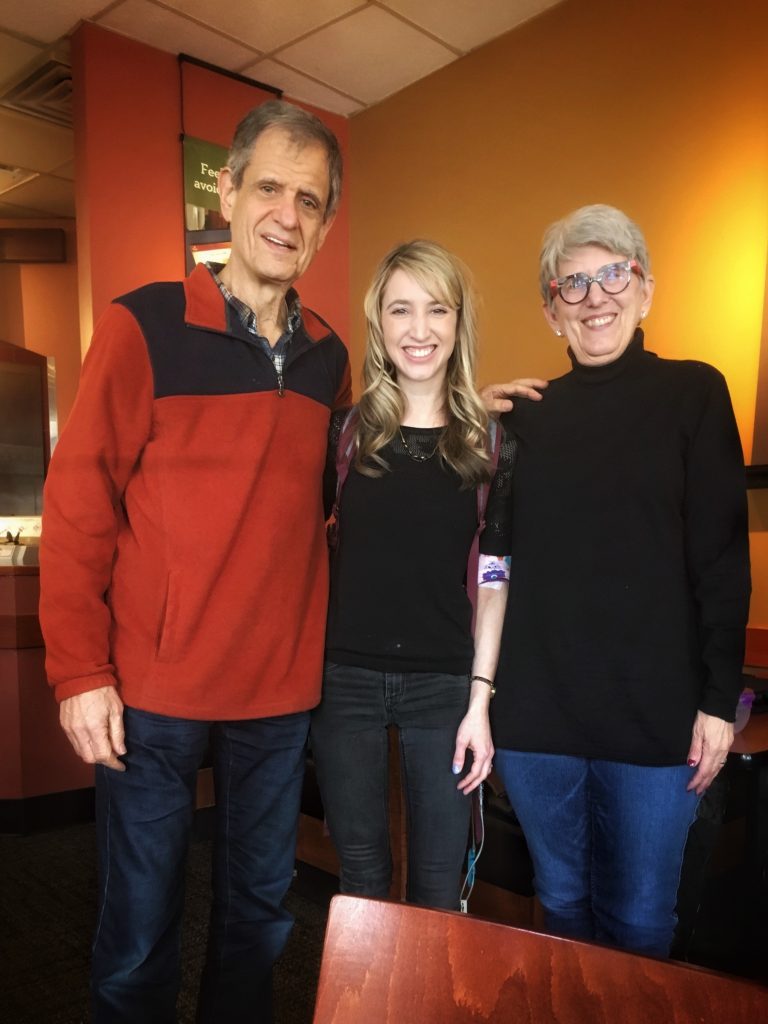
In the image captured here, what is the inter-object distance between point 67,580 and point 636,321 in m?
1.04

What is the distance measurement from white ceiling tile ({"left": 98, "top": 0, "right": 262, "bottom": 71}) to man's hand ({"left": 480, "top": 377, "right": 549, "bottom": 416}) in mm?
2549

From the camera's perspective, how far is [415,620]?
136 centimetres

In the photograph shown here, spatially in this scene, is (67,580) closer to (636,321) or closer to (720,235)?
(636,321)

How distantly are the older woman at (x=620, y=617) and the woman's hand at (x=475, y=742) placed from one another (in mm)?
29

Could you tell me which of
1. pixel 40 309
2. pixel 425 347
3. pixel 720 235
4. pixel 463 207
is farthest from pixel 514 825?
pixel 40 309

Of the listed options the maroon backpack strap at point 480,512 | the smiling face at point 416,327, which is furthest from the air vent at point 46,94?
the maroon backpack strap at point 480,512

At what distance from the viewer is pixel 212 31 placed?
128 inches

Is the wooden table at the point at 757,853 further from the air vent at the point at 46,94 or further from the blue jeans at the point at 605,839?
the air vent at the point at 46,94

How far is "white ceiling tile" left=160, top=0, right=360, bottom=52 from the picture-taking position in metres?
3.07

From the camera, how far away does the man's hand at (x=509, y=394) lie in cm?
146

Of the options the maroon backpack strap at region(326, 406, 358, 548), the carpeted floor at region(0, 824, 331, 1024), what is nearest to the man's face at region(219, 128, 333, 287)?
the maroon backpack strap at region(326, 406, 358, 548)

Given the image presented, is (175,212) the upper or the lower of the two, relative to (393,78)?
lower

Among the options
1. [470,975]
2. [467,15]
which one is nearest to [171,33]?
[467,15]

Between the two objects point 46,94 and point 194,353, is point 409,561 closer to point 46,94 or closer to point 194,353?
point 194,353
